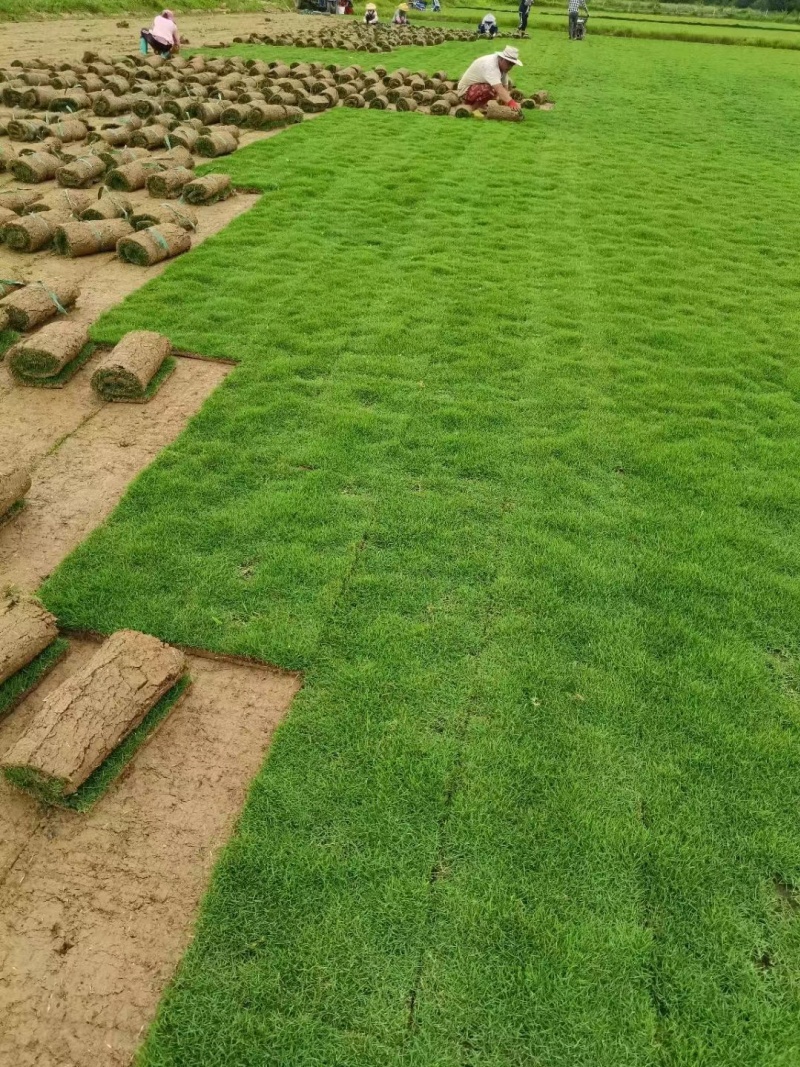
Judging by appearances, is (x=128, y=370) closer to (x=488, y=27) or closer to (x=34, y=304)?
(x=34, y=304)

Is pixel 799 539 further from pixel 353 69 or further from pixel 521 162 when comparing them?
pixel 353 69

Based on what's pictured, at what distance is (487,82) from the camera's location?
18.3m

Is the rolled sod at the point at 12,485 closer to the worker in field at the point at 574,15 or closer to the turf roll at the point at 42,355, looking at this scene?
the turf roll at the point at 42,355

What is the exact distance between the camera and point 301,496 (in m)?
5.93

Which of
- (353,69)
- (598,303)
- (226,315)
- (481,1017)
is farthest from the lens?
(353,69)

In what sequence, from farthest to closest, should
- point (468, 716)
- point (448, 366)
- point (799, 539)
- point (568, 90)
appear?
point (568, 90) < point (448, 366) < point (799, 539) < point (468, 716)

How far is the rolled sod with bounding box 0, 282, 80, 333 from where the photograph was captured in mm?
7938

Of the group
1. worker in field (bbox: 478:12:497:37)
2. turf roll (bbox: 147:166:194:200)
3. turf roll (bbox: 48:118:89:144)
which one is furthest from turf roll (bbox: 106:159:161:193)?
worker in field (bbox: 478:12:497:37)

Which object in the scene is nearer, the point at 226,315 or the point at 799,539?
the point at 799,539

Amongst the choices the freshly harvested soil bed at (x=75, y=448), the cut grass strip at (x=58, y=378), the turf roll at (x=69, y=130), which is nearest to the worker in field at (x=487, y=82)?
the turf roll at (x=69, y=130)

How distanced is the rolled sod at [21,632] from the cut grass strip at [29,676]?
0.05m

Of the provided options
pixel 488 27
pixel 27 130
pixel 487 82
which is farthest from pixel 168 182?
pixel 488 27

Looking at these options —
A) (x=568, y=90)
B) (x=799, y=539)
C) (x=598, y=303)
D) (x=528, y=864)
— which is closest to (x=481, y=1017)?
(x=528, y=864)

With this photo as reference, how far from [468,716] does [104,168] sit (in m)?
12.3
